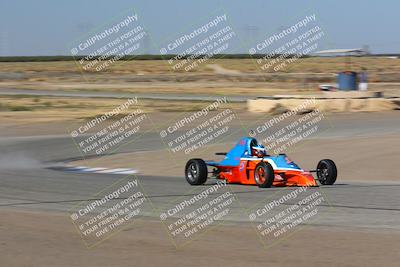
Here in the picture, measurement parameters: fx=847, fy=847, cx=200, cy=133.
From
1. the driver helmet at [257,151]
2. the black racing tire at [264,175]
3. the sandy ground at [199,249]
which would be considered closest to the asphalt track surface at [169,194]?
the black racing tire at [264,175]

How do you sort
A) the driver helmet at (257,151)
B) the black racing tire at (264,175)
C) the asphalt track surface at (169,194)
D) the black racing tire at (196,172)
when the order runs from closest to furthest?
the asphalt track surface at (169,194) → the black racing tire at (264,175) → the driver helmet at (257,151) → the black racing tire at (196,172)

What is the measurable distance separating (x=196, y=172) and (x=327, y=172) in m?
2.40

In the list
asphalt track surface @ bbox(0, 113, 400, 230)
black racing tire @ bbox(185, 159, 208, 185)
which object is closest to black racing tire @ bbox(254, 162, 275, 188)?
asphalt track surface @ bbox(0, 113, 400, 230)

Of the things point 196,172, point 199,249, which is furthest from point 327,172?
point 199,249

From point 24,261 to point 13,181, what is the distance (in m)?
8.25

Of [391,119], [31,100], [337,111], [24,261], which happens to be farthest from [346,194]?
[31,100]

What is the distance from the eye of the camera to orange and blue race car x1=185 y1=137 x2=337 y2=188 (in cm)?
1455

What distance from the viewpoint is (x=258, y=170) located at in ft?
48.3

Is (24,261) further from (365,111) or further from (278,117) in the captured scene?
(365,111)

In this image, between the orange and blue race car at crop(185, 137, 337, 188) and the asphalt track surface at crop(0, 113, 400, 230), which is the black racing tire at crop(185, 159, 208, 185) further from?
the asphalt track surface at crop(0, 113, 400, 230)

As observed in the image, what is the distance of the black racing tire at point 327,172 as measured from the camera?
14.9 m

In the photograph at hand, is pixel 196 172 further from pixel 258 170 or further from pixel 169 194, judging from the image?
pixel 169 194

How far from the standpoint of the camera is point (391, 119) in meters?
35.2

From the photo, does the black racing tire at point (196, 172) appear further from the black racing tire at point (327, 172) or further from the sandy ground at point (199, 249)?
the sandy ground at point (199, 249)
